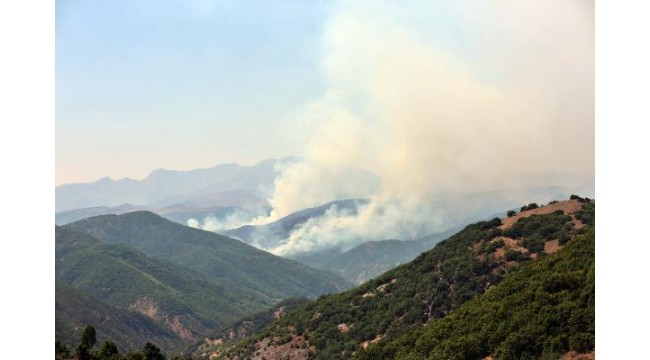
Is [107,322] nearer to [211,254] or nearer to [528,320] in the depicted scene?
[528,320]

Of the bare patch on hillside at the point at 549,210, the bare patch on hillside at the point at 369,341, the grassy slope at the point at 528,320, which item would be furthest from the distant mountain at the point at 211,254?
the grassy slope at the point at 528,320

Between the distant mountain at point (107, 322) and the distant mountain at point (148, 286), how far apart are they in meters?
1.77

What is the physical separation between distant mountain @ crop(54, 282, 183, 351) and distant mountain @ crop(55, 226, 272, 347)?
177cm

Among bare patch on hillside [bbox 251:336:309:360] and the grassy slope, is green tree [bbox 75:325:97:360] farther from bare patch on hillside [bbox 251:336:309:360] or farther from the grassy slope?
the grassy slope

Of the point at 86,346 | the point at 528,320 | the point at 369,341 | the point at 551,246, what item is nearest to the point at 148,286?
the point at 369,341

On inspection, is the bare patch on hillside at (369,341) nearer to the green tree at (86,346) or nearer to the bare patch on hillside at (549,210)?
the bare patch on hillside at (549,210)

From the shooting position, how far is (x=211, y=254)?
125 m

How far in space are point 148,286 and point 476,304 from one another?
68.1 metres

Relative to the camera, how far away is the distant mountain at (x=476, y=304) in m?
12.8
